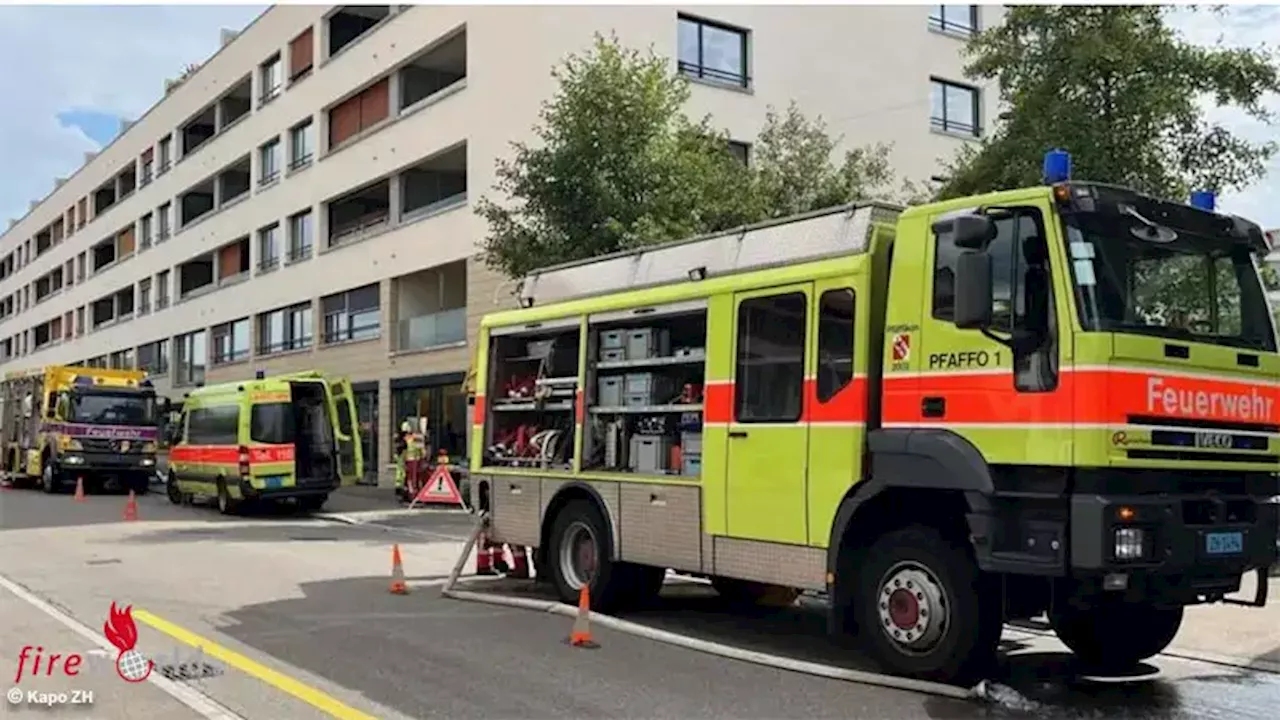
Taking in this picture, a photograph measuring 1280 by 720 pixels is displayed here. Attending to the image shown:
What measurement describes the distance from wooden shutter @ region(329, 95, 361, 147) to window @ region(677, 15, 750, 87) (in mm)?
10861

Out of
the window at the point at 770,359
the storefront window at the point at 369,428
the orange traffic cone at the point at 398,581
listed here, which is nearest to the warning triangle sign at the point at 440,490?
the storefront window at the point at 369,428

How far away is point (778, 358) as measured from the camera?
28.3ft

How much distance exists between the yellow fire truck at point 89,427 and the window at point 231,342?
510 inches

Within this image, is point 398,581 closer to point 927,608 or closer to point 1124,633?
point 927,608

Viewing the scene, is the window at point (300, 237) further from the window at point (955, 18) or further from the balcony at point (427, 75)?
the window at point (955, 18)

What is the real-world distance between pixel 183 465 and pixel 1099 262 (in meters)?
21.8

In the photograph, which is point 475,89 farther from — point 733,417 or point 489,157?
point 733,417

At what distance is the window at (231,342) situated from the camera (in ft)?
143

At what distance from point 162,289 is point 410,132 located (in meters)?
27.1

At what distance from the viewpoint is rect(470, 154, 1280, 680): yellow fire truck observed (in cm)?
680

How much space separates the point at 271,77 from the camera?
42094mm

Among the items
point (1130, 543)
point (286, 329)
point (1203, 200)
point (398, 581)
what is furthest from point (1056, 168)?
point (286, 329)

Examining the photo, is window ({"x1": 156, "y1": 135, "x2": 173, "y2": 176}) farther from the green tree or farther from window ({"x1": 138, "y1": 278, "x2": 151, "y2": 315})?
the green tree

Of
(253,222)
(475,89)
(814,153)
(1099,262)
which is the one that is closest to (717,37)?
(475,89)
